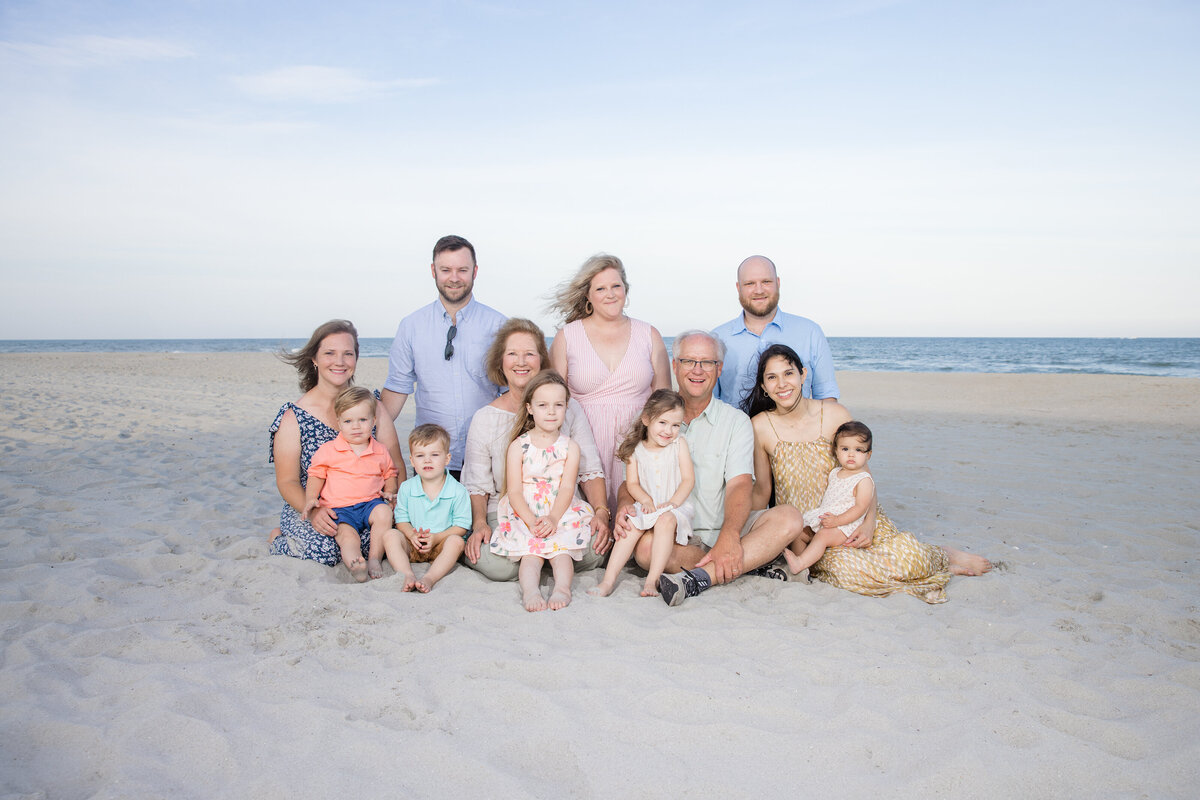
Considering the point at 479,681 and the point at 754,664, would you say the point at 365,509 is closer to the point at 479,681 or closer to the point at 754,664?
the point at 479,681

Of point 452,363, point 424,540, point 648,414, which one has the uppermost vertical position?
point 452,363

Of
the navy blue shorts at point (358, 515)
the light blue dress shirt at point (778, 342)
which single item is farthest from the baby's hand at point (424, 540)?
the light blue dress shirt at point (778, 342)

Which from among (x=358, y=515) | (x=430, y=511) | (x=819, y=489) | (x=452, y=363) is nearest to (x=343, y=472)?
(x=358, y=515)

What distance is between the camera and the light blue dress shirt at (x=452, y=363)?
14.9 ft

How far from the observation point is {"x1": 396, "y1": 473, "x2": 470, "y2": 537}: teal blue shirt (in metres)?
3.73


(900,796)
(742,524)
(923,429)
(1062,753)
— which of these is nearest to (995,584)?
(742,524)

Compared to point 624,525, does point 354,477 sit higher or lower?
higher

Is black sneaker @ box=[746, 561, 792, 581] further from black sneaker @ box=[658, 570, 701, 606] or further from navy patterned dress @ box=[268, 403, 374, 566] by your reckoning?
navy patterned dress @ box=[268, 403, 374, 566]

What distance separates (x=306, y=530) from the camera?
3838mm

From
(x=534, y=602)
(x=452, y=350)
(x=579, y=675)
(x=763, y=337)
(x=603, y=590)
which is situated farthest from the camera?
(x=763, y=337)

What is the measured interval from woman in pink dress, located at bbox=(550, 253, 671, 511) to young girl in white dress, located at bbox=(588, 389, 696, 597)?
33 cm

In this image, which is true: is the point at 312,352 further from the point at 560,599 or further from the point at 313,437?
the point at 560,599

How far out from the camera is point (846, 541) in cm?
362

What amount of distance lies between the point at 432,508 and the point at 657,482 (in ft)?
3.90
